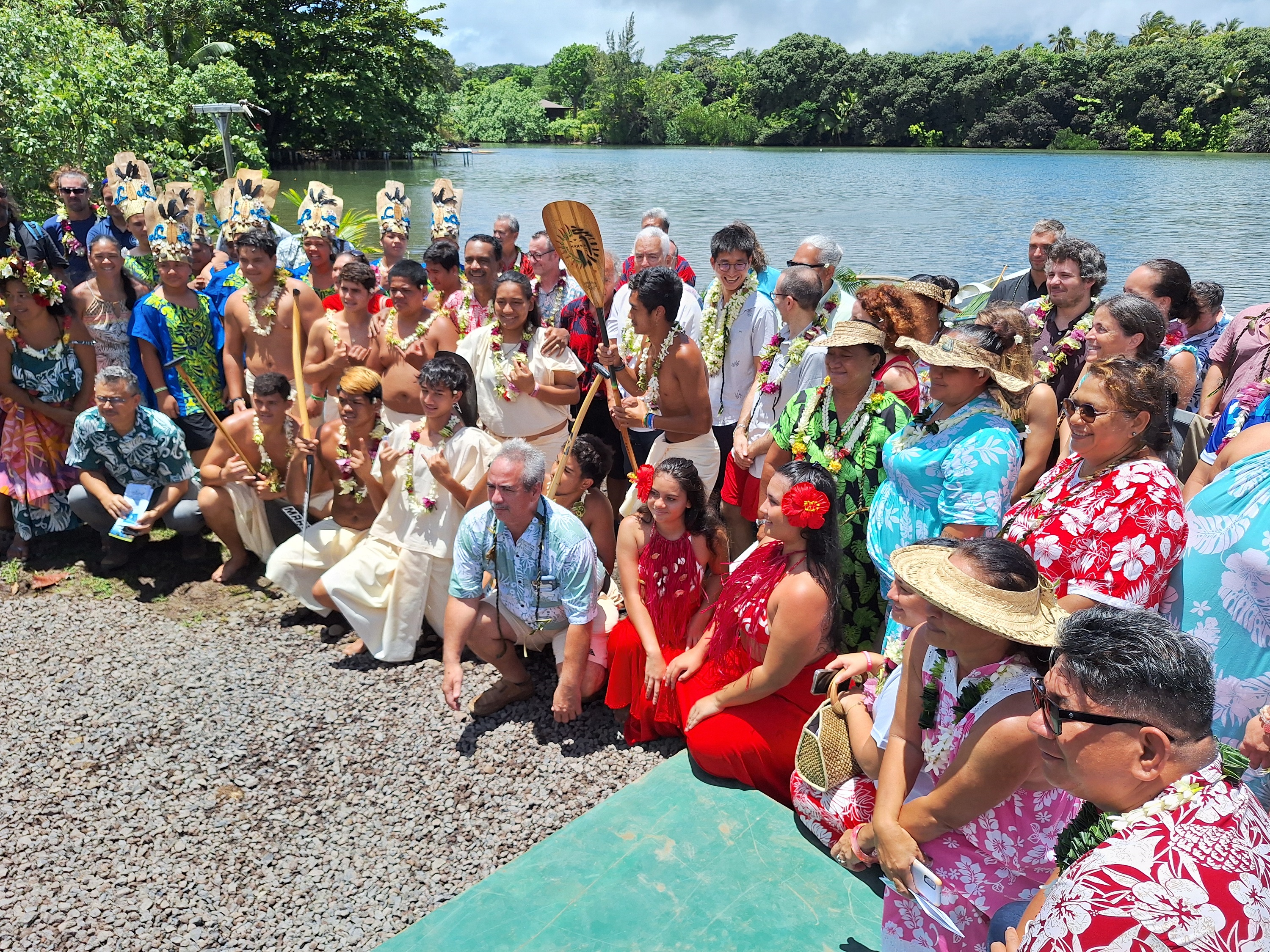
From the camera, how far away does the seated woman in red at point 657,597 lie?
3.71m

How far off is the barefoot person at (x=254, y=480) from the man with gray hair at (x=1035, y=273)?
429cm

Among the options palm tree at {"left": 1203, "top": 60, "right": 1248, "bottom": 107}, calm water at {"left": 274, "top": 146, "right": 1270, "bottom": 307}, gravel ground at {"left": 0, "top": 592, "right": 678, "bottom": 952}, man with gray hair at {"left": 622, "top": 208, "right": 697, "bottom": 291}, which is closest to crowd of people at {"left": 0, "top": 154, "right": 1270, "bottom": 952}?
man with gray hair at {"left": 622, "top": 208, "right": 697, "bottom": 291}

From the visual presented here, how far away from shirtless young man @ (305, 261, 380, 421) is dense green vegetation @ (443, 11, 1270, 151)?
45.1 metres

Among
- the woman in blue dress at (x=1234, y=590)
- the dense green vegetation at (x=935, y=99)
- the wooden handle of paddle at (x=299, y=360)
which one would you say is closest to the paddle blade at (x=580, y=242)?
the wooden handle of paddle at (x=299, y=360)

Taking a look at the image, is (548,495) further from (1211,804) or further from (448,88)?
(448,88)

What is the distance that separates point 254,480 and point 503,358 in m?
1.69

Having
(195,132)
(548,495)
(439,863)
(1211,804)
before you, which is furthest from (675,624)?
(195,132)

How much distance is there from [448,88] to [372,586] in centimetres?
4128

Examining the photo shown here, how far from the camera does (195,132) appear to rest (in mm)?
15359

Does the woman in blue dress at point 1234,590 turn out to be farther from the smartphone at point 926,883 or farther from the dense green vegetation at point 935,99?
the dense green vegetation at point 935,99

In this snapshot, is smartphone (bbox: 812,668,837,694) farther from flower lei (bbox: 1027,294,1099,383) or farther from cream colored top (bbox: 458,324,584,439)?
cream colored top (bbox: 458,324,584,439)

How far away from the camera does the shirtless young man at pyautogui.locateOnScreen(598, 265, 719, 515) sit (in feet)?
14.1

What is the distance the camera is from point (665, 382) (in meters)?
4.47

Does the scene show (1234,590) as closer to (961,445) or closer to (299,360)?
(961,445)
